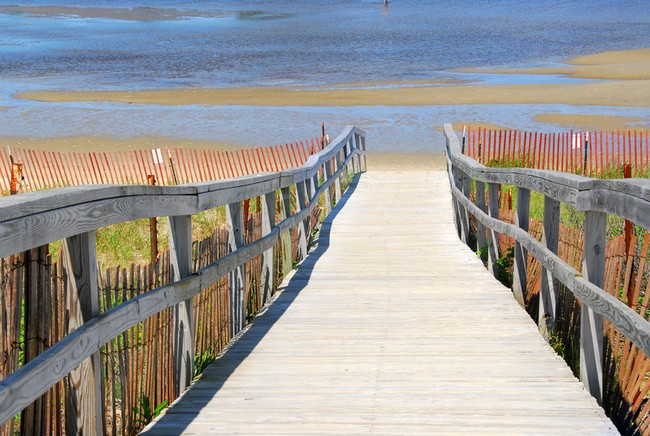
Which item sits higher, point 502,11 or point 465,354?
point 502,11

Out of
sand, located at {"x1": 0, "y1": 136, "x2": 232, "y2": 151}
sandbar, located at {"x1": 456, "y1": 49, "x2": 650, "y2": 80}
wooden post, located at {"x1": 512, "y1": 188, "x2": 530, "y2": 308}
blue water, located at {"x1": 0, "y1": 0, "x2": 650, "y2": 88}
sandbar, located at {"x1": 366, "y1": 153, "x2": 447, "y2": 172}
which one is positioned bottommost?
sandbar, located at {"x1": 366, "y1": 153, "x2": 447, "y2": 172}

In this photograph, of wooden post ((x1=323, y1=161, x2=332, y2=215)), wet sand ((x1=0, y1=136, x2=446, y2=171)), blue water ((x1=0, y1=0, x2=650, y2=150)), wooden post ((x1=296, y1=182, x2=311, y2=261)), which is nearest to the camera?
wooden post ((x1=296, y1=182, x2=311, y2=261))

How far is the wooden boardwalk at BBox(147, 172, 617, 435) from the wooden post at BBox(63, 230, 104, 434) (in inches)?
26.2

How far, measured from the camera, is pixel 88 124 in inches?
1323

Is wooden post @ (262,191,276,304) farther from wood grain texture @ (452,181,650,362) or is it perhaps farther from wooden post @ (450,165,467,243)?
wooden post @ (450,165,467,243)

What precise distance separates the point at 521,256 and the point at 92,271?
4.27m

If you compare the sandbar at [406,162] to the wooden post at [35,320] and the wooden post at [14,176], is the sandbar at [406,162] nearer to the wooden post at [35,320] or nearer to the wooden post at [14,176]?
the wooden post at [14,176]

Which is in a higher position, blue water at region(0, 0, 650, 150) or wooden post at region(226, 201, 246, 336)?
blue water at region(0, 0, 650, 150)

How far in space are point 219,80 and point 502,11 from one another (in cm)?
6128

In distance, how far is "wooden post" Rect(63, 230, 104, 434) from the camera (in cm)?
407

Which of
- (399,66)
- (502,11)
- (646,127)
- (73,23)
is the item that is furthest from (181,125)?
(502,11)

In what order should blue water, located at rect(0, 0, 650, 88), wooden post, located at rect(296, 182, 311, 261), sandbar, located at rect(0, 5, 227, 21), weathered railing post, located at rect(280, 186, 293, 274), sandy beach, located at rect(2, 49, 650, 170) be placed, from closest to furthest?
weathered railing post, located at rect(280, 186, 293, 274), wooden post, located at rect(296, 182, 311, 261), sandy beach, located at rect(2, 49, 650, 170), blue water, located at rect(0, 0, 650, 88), sandbar, located at rect(0, 5, 227, 21)

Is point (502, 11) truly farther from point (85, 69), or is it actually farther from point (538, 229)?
point (538, 229)

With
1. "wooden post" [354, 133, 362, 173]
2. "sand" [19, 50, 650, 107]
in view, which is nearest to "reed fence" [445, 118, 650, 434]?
"wooden post" [354, 133, 362, 173]
